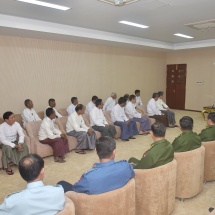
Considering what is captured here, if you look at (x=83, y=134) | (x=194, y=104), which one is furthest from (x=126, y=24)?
(x=194, y=104)

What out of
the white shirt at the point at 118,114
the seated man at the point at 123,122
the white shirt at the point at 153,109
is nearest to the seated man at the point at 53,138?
the seated man at the point at 123,122

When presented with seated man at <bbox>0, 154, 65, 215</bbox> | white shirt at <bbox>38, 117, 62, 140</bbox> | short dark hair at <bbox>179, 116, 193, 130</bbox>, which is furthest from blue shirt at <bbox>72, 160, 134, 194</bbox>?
white shirt at <bbox>38, 117, 62, 140</bbox>

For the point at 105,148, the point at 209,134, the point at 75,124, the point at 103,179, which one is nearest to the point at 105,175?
the point at 103,179

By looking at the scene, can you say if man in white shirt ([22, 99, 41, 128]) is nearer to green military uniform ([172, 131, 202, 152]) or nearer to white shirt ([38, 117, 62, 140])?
white shirt ([38, 117, 62, 140])

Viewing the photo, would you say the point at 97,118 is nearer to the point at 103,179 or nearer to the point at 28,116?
the point at 28,116

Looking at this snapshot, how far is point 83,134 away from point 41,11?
280 cm

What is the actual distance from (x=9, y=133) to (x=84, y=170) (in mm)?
1625

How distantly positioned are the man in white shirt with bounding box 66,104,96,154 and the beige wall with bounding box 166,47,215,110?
7.01 meters

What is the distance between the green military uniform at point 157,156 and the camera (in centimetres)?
248

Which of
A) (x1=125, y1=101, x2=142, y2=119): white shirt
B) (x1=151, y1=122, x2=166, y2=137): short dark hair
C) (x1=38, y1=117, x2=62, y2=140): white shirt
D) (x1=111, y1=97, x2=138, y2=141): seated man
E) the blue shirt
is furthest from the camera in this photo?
(x1=125, y1=101, x2=142, y2=119): white shirt

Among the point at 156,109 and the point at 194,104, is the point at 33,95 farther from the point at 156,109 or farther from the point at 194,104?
the point at 194,104

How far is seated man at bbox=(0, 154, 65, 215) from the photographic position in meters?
1.56

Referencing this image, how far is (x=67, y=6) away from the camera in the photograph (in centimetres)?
442

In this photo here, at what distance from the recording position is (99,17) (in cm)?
526
